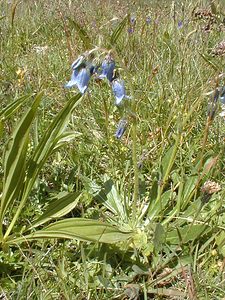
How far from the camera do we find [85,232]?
4.40 feet

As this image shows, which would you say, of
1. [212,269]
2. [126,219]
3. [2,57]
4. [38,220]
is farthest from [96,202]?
[2,57]

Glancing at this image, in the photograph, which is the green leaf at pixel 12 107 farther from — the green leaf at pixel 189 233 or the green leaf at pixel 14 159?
the green leaf at pixel 189 233

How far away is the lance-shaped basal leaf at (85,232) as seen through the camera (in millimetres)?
1321

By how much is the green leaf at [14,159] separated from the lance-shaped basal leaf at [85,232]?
15cm

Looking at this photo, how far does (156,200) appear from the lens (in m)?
1.60

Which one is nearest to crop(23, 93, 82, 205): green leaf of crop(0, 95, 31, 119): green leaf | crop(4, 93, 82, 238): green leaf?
crop(4, 93, 82, 238): green leaf

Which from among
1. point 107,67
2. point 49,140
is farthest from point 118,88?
point 49,140

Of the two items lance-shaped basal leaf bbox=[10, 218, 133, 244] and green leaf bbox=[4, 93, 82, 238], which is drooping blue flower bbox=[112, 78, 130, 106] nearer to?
green leaf bbox=[4, 93, 82, 238]

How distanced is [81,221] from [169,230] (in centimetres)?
32

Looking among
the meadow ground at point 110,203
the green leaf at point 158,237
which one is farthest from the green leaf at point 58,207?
the green leaf at point 158,237

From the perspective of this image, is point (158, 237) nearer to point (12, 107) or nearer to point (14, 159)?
point (14, 159)

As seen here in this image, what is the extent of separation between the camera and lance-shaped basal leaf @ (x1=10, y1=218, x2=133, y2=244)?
1321 millimetres

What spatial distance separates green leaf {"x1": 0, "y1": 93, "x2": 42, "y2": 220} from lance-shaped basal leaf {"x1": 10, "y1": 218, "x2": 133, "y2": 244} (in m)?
0.15

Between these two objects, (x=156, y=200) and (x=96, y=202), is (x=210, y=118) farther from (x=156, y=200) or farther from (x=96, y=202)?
(x=96, y=202)
